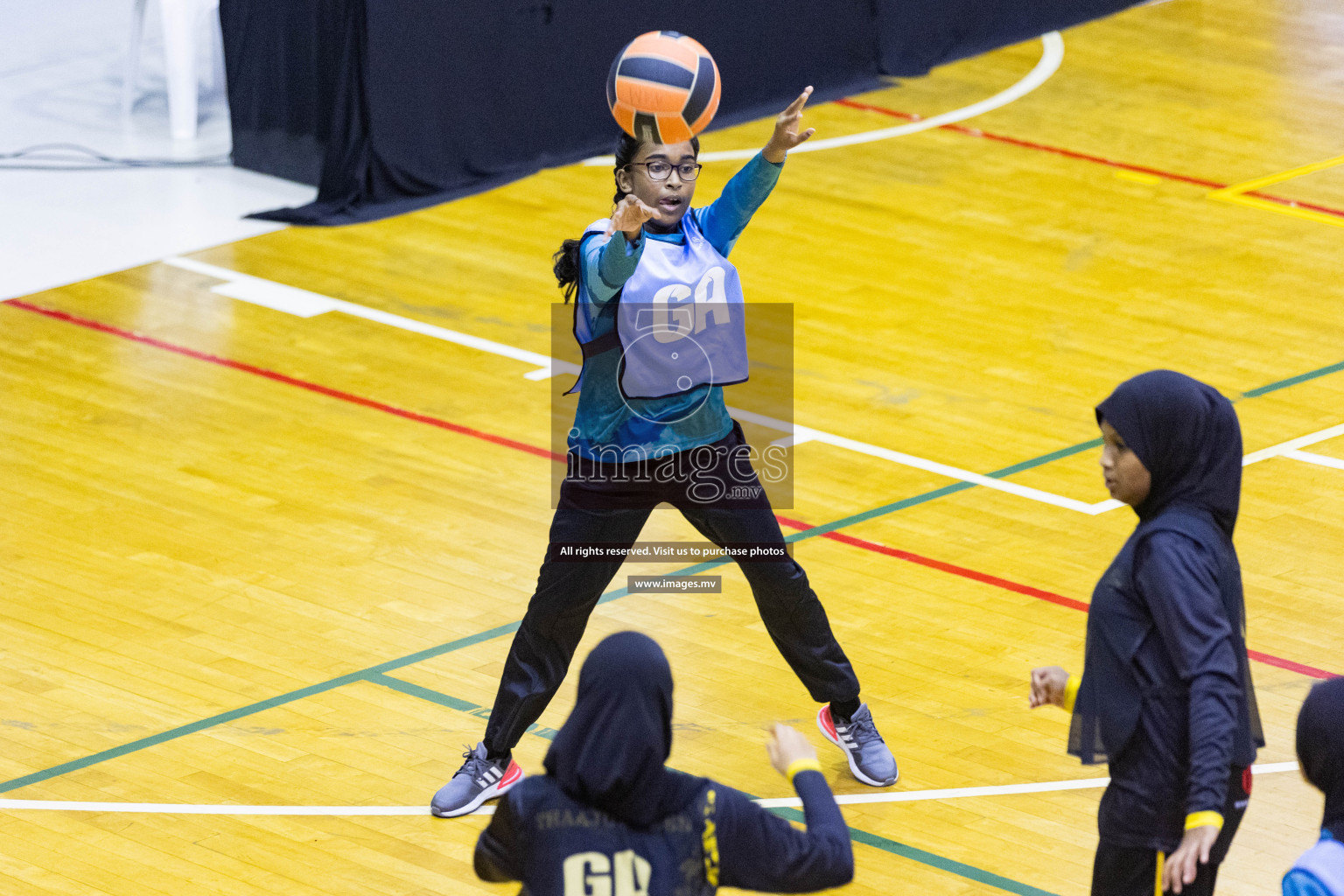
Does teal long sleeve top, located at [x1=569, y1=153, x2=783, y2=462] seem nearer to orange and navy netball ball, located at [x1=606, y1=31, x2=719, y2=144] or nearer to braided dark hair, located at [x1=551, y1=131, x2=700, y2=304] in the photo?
braided dark hair, located at [x1=551, y1=131, x2=700, y2=304]

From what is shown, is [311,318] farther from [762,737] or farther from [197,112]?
[762,737]

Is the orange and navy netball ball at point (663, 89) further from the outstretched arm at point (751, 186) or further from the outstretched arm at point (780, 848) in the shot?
the outstretched arm at point (780, 848)

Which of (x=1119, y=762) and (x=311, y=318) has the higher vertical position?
(x=1119, y=762)

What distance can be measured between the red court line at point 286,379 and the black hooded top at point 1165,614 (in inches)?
181

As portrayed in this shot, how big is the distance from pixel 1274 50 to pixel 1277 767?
1044 centimetres

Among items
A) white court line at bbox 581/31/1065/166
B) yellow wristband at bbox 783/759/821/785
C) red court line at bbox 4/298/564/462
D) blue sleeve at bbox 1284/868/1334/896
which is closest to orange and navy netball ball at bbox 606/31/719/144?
yellow wristband at bbox 783/759/821/785

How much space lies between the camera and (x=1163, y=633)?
151 inches

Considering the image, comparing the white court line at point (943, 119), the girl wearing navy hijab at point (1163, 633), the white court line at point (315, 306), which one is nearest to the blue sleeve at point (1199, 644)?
the girl wearing navy hijab at point (1163, 633)

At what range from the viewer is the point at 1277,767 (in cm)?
591

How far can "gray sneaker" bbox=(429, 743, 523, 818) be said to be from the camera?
221 inches

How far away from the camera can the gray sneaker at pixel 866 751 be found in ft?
19.0

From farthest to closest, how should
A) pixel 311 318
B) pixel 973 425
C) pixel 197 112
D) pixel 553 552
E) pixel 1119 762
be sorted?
pixel 197 112
pixel 311 318
pixel 973 425
pixel 553 552
pixel 1119 762

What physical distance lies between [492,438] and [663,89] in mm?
3378

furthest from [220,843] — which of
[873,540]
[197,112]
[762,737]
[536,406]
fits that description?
[197,112]
